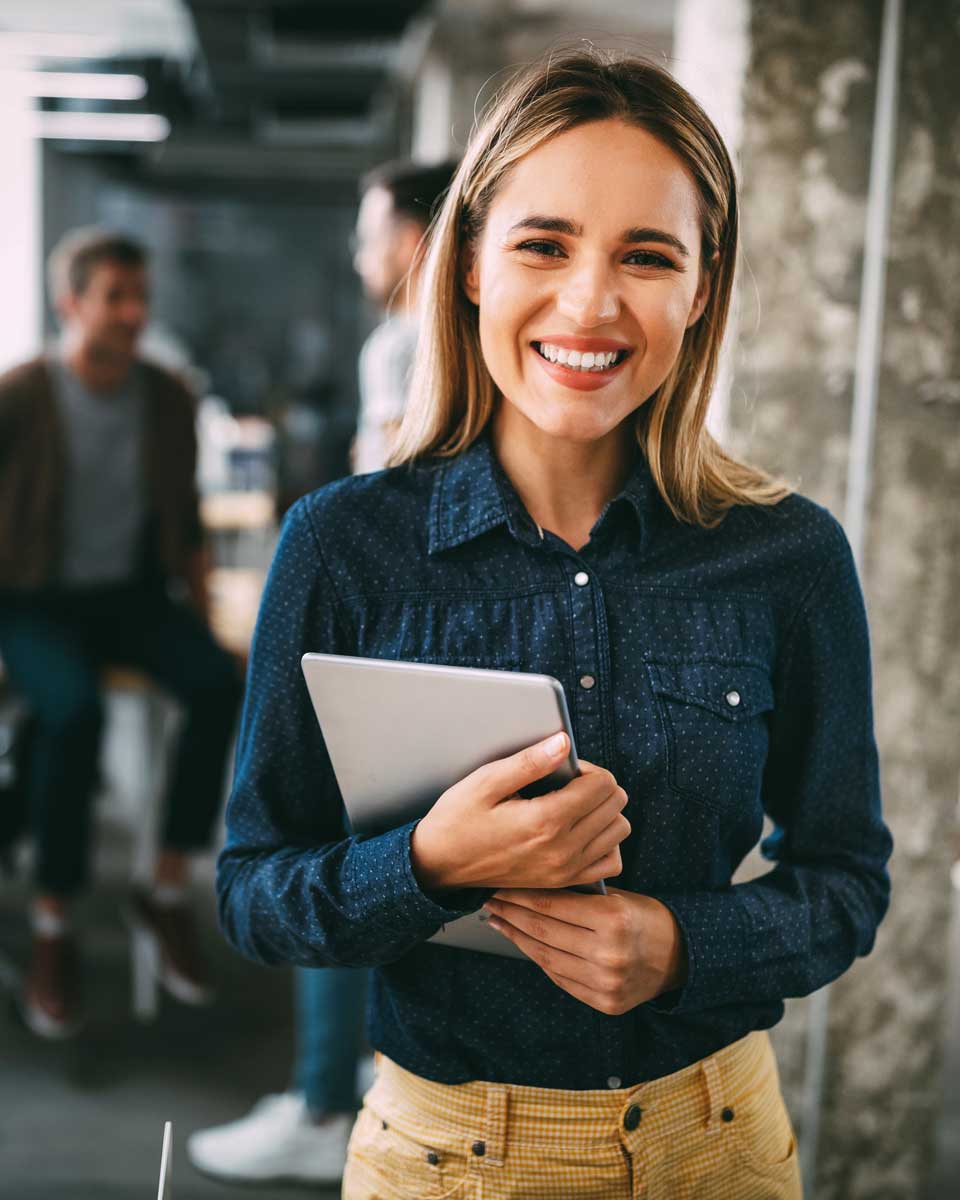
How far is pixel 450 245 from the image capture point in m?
1.02

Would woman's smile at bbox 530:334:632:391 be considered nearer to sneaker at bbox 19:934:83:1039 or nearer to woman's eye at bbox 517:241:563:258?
woman's eye at bbox 517:241:563:258

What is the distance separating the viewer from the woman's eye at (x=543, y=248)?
0.92m

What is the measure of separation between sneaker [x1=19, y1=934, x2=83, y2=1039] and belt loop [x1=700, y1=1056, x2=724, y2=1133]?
2245mm

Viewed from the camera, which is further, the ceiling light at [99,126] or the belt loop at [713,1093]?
the ceiling light at [99,126]

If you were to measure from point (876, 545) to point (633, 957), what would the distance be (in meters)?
1.12

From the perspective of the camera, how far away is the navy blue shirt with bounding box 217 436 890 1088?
38.0 inches

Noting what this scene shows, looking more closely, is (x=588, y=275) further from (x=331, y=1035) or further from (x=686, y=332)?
(x=331, y=1035)

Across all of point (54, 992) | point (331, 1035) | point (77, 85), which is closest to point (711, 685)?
point (331, 1035)

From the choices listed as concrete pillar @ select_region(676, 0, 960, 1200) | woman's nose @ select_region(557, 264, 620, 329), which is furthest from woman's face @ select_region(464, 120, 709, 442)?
concrete pillar @ select_region(676, 0, 960, 1200)

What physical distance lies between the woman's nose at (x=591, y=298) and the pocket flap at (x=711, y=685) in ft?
0.93

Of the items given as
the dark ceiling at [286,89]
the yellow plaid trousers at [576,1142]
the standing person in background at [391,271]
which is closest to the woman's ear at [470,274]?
the yellow plaid trousers at [576,1142]

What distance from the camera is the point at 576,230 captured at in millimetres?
906

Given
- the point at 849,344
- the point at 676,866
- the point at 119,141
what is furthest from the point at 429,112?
the point at 676,866

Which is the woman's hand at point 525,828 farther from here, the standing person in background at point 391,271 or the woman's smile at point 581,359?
the standing person in background at point 391,271
